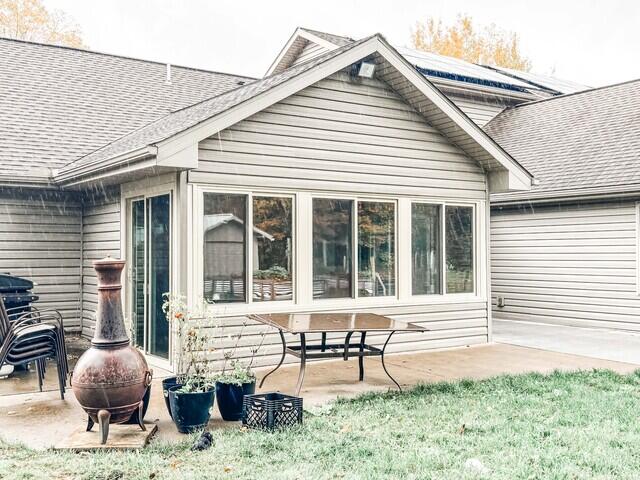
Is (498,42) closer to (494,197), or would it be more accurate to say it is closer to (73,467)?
(494,197)

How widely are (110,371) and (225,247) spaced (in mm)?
2937

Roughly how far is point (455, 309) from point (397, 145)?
92.8 inches

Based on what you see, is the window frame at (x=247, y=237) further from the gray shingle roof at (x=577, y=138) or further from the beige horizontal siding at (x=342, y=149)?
the gray shingle roof at (x=577, y=138)

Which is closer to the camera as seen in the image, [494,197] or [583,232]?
[583,232]

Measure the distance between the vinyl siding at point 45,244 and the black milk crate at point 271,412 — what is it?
5.74m

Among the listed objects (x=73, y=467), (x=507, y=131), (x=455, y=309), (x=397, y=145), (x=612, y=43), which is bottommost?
(x=73, y=467)

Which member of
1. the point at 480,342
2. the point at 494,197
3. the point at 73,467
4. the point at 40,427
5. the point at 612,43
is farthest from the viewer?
the point at 612,43

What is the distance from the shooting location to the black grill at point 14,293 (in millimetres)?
8148

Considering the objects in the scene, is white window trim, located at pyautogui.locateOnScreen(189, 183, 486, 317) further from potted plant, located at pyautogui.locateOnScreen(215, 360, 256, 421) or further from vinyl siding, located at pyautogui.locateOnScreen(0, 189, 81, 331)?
vinyl siding, located at pyautogui.locateOnScreen(0, 189, 81, 331)

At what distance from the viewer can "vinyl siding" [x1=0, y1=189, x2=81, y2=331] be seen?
388 inches

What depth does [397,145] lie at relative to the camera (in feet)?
29.8

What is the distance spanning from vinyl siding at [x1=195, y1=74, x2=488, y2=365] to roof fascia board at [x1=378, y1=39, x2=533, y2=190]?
48cm

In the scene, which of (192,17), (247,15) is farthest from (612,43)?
(192,17)

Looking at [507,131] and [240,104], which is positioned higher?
[507,131]
